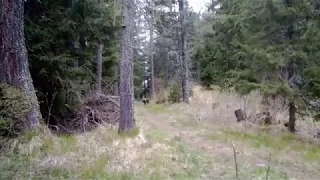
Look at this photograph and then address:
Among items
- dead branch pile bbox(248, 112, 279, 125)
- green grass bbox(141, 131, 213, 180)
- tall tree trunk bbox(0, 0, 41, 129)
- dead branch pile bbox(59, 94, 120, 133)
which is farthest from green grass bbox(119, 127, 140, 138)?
dead branch pile bbox(248, 112, 279, 125)

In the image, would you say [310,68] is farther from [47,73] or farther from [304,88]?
[47,73]

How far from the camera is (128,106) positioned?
28.4 ft

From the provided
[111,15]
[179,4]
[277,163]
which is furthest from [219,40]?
[277,163]

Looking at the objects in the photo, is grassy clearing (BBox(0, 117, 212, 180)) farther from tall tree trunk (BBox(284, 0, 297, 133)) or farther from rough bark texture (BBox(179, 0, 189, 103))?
rough bark texture (BBox(179, 0, 189, 103))

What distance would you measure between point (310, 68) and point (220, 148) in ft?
11.1

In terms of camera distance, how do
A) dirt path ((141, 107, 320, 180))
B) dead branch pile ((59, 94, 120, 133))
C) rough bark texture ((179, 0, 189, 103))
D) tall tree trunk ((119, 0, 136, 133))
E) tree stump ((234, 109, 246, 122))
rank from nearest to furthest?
1. dirt path ((141, 107, 320, 180))
2. tall tree trunk ((119, 0, 136, 133))
3. dead branch pile ((59, 94, 120, 133))
4. tree stump ((234, 109, 246, 122))
5. rough bark texture ((179, 0, 189, 103))

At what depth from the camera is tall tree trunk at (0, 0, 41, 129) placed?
23.5 feet

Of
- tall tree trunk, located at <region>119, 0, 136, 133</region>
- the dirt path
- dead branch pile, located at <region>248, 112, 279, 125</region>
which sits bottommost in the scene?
the dirt path

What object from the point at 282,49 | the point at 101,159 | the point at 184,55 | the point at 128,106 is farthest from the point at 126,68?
Result: the point at 184,55

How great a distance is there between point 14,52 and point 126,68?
270 centimetres

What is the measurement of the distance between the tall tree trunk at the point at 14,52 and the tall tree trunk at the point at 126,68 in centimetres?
221

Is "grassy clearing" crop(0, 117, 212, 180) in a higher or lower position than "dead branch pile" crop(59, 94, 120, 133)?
lower

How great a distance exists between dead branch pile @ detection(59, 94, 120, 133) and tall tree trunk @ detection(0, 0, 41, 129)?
1991 millimetres

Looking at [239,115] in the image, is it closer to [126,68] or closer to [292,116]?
[292,116]
